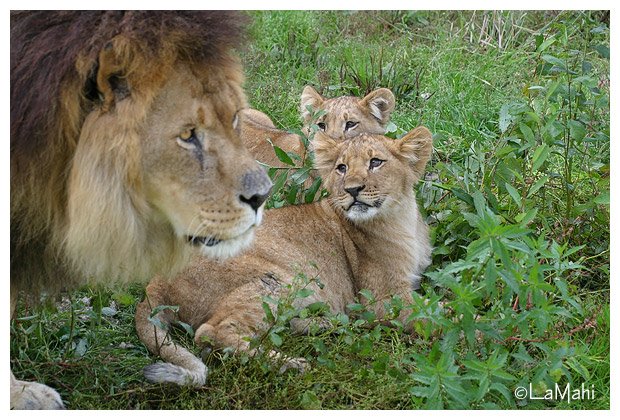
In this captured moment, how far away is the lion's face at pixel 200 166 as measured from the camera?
2588 mm

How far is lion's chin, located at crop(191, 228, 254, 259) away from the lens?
2.78 metres

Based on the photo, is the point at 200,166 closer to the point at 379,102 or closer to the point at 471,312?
the point at 471,312

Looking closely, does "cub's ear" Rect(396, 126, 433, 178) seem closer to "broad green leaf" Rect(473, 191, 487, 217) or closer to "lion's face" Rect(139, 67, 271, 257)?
"broad green leaf" Rect(473, 191, 487, 217)

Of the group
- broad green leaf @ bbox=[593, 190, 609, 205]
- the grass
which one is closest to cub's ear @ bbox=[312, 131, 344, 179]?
the grass

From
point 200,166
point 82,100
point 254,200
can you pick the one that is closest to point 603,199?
point 254,200

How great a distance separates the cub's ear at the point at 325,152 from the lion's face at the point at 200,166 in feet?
5.71

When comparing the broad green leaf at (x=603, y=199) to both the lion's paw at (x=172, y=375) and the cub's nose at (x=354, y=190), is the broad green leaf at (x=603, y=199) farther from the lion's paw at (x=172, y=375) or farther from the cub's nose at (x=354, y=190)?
the lion's paw at (x=172, y=375)

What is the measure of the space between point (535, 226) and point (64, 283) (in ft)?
8.56

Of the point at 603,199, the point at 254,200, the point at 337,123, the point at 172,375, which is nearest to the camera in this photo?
the point at 254,200

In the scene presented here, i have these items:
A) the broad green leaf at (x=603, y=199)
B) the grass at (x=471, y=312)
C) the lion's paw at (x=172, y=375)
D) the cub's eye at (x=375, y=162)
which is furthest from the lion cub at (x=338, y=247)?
the broad green leaf at (x=603, y=199)

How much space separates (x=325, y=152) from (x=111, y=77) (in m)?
2.12

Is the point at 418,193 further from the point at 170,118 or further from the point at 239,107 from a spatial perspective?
the point at 170,118

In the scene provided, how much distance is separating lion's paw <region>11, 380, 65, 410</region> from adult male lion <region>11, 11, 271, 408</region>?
498 millimetres

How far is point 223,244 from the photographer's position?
2.79 m
